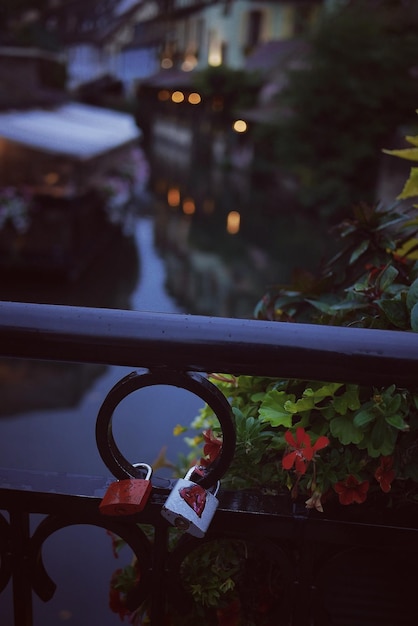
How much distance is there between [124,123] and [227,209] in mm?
4367

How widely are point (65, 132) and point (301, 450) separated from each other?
1089 cm

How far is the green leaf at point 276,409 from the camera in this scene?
1.23 m

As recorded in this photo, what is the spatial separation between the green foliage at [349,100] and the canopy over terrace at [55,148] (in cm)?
631

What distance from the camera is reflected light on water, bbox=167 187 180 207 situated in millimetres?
19859

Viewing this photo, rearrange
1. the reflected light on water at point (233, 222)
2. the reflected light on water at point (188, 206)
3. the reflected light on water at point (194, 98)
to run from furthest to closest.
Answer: the reflected light on water at point (194, 98), the reflected light on water at point (188, 206), the reflected light on water at point (233, 222)

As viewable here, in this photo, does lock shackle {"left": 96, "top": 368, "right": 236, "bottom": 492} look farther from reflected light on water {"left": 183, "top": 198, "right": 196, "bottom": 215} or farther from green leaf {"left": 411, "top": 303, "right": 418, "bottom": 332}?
reflected light on water {"left": 183, "top": 198, "right": 196, "bottom": 215}

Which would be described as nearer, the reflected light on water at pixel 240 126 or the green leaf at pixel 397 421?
the green leaf at pixel 397 421

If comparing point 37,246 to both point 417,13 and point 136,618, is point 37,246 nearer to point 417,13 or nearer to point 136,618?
point 136,618

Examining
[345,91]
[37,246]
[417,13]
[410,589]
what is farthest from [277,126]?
[410,589]

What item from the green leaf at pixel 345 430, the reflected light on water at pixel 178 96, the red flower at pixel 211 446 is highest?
the green leaf at pixel 345 430

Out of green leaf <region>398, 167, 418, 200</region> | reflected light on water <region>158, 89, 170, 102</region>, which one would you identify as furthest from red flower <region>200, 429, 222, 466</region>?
reflected light on water <region>158, 89, 170, 102</region>

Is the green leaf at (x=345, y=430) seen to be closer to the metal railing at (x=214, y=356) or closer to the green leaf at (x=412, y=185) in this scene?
the metal railing at (x=214, y=356)

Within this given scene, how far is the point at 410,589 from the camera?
143 centimetres

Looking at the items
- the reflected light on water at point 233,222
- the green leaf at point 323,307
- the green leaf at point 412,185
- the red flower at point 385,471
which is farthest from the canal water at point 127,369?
the red flower at point 385,471
